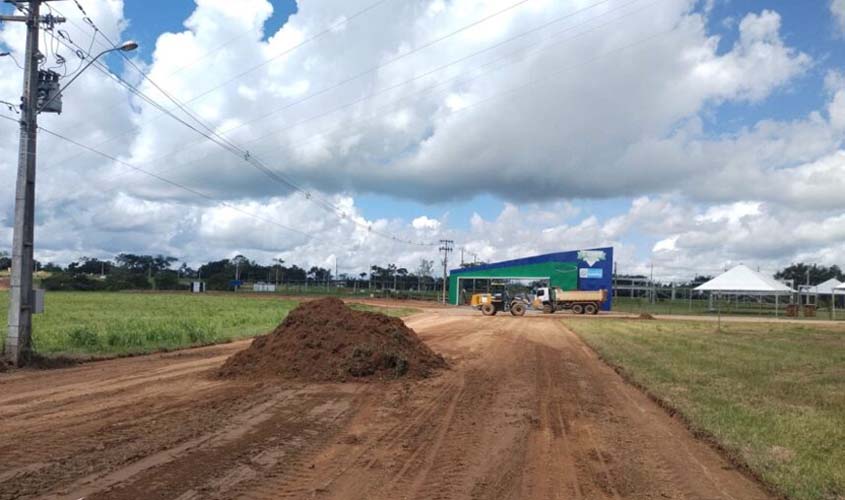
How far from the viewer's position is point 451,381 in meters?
15.1

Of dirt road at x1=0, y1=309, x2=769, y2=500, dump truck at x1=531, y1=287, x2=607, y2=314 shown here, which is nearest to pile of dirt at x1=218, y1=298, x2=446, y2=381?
dirt road at x1=0, y1=309, x2=769, y2=500

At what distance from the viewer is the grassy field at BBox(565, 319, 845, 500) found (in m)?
7.77

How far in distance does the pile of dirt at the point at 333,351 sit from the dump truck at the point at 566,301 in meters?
39.1

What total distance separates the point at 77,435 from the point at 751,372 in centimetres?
1562

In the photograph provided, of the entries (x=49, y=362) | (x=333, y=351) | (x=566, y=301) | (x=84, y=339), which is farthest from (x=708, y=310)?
(x=49, y=362)

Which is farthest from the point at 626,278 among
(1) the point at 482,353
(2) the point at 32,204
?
(2) the point at 32,204

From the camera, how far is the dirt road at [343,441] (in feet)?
22.1

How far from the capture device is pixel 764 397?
12945 mm

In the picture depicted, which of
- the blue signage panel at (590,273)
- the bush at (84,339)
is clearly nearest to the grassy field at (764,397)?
the bush at (84,339)

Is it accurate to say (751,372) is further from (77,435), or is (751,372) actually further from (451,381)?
(77,435)

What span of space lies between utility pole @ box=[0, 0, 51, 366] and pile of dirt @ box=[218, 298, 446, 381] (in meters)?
5.45

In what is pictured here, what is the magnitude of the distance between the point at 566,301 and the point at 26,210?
46733mm

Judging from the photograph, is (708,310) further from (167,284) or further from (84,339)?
(167,284)

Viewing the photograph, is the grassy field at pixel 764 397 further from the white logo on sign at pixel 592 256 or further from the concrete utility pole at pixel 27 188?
the white logo on sign at pixel 592 256
